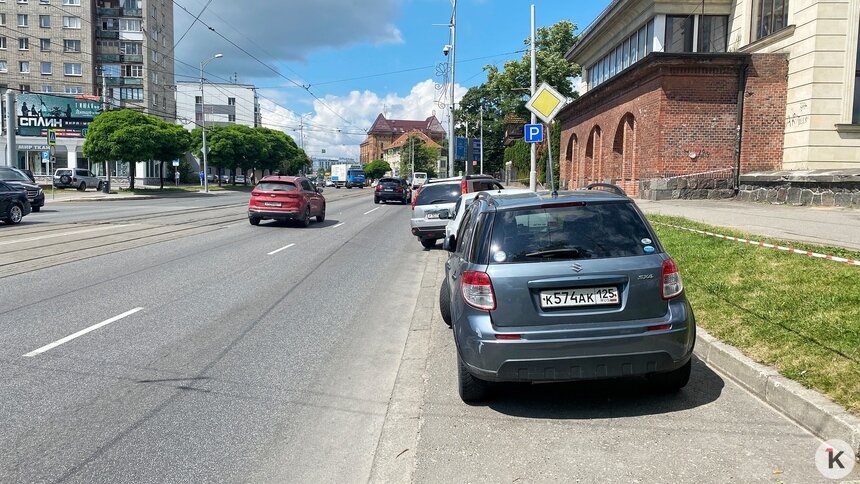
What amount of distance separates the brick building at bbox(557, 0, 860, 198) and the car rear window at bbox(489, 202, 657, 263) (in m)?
18.6

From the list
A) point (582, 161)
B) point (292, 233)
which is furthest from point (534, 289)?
point (582, 161)

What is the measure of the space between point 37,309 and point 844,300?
8.66 meters

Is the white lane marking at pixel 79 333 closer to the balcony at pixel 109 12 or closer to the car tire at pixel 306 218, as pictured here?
the car tire at pixel 306 218

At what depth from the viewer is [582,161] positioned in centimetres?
3388

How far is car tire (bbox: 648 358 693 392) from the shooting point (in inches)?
196

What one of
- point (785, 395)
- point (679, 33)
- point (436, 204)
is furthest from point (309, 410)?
point (679, 33)

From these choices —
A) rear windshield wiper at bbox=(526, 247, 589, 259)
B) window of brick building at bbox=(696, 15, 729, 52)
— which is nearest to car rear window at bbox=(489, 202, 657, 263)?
rear windshield wiper at bbox=(526, 247, 589, 259)

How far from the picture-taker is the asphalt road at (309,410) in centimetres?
387

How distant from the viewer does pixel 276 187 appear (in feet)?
70.9

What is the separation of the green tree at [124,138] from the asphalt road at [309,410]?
43.7m

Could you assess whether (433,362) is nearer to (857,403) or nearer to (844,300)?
(857,403)

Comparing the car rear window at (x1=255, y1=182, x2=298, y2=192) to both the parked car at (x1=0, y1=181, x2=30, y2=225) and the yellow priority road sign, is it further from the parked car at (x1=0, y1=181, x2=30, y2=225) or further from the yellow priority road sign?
the yellow priority road sign

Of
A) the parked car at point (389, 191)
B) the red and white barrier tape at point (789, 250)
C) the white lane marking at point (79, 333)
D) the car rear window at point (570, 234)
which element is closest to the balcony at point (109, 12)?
the parked car at point (389, 191)

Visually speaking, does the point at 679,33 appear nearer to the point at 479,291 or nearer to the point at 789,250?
the point at 789,250
